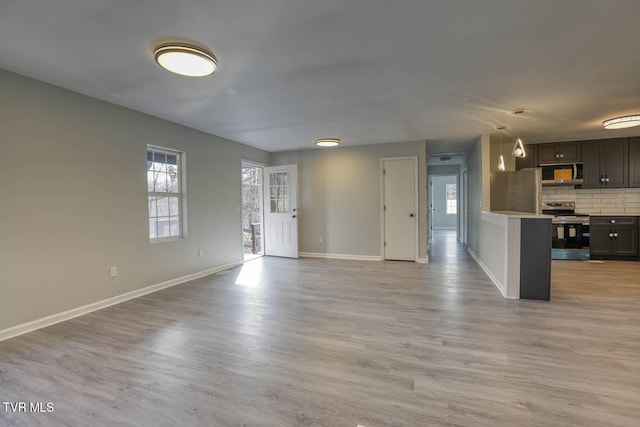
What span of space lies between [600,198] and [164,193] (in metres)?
8.25

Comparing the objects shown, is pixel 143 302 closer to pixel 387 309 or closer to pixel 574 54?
pixel 387 309

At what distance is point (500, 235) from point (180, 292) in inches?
172

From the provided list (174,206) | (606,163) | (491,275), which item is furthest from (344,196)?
(606,163)

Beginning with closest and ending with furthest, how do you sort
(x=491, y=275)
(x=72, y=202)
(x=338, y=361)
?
(x=338, y=361), (x=72, y=202), (x=491, y=275)

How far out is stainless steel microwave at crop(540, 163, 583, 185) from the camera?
6.03 metres

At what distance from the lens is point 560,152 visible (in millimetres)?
6082

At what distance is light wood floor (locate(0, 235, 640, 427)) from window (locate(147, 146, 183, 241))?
110 cm

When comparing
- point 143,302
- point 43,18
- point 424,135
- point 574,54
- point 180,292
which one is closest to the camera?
point 43,18

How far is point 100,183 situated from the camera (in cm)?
339

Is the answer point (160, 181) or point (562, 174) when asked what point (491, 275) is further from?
point (160, 181)

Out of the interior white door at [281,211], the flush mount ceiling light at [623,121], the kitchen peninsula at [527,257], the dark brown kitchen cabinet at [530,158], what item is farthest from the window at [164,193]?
the dark brown kitchen cabinet at [530,158]

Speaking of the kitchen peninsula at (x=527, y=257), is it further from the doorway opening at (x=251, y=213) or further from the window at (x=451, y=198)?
the window at (x=451, y=198)

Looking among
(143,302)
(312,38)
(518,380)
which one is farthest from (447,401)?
(143,302)

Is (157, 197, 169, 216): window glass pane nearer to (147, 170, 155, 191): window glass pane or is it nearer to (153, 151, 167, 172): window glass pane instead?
(147, 170, 155, 191): window glass pane
